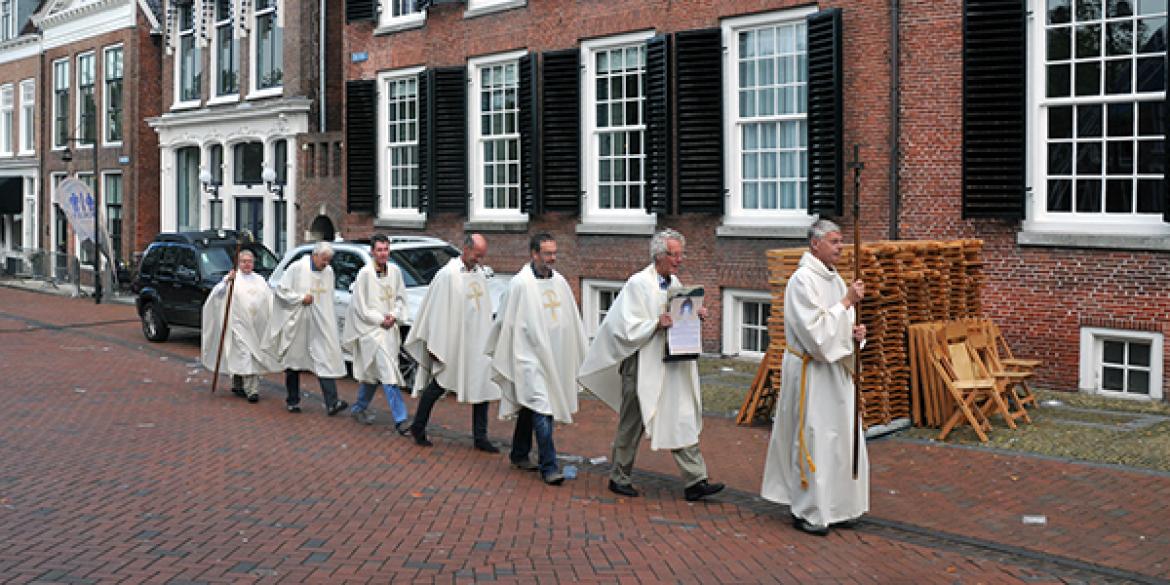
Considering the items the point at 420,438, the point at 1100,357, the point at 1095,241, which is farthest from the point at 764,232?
the point at 420,438

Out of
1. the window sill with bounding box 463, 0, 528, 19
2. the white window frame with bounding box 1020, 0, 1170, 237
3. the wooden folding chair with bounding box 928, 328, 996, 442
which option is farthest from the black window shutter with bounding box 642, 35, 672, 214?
the wooden folding chair with bounding box 928, 328, 996, 442

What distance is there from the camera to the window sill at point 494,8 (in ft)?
69.2

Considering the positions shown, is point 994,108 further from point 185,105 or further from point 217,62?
point 185,105

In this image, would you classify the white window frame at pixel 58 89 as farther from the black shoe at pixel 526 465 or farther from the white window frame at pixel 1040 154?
the black shoe at pixel 526 465

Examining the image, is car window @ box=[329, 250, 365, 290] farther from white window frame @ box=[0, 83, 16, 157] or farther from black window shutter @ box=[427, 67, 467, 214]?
white window frame @ box=[0, 83, 16, 157]

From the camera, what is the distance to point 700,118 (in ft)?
58.3

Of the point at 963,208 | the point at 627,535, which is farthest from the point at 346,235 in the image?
the point at 627,535

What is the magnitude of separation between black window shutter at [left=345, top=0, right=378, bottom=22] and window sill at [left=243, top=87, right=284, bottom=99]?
5.39 m

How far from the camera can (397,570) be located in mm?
6961

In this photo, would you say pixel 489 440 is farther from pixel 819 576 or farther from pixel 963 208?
pixel 963 208

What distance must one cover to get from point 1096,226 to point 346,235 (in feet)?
54.9

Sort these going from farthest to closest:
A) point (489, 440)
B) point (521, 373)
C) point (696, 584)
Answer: point (489, 440) < point (521, 373) < point (696, 584)

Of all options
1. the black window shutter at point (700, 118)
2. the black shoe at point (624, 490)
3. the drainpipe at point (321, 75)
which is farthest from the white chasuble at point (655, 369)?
the drainpipe at point (321, 75)

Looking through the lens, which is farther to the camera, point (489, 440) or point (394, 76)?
point (394, 76)
